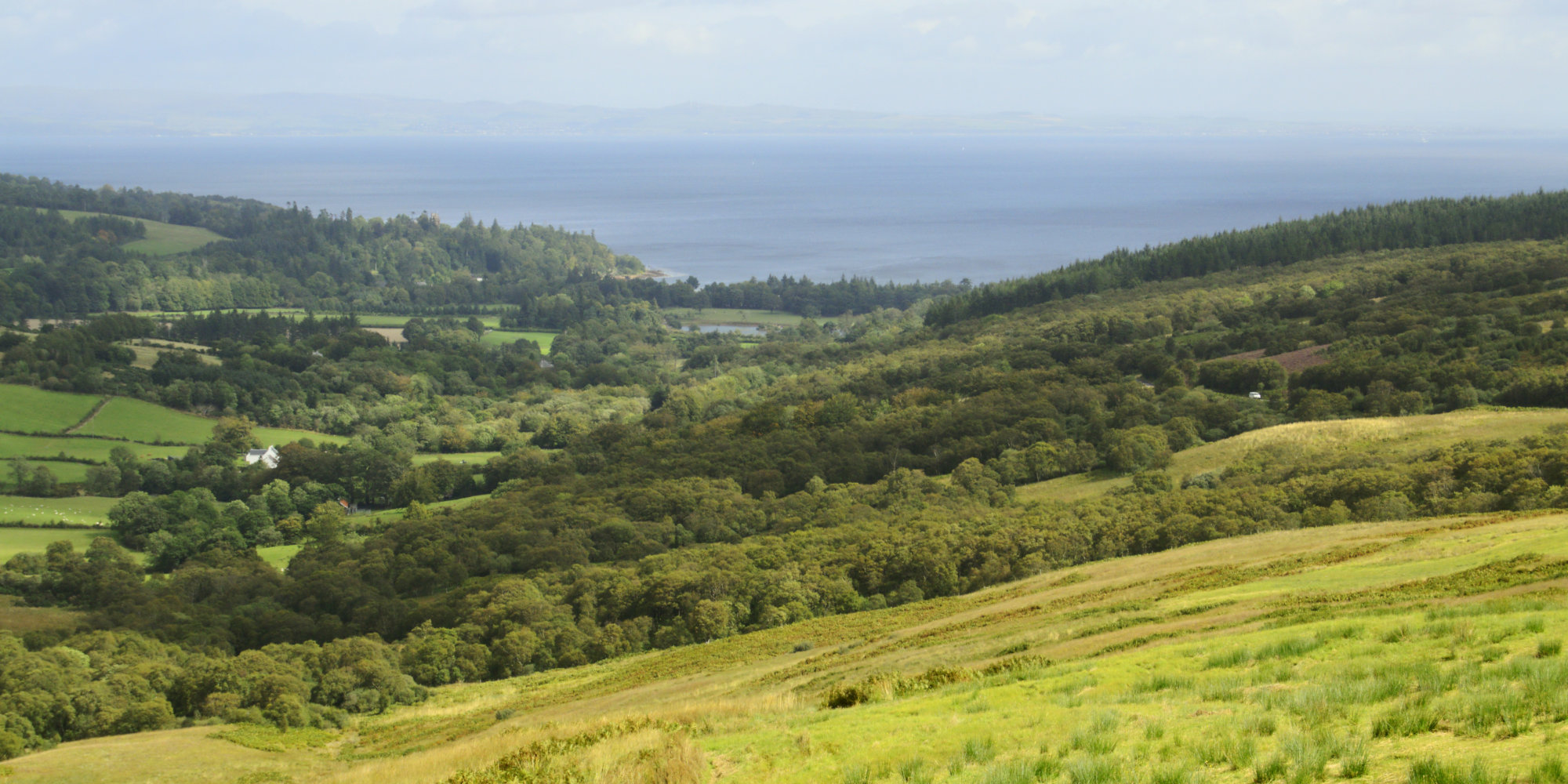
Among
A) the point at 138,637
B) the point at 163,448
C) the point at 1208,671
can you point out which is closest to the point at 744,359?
the point at 163,448

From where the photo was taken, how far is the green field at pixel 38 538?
55.7 metres

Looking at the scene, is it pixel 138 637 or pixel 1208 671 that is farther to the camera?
pixel 138 637

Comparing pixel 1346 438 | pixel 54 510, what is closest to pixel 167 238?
pixel 54 510

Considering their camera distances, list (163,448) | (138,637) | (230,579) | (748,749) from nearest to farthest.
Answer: (748,749) → (138,637) → (230,579) → (163,448)

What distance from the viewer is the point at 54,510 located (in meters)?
62.6

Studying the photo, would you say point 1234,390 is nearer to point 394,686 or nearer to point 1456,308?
point 1456,308

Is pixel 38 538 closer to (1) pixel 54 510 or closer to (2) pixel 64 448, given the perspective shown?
Answer: (1) pixel 54 510

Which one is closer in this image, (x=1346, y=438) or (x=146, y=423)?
(x=1346, y=438)

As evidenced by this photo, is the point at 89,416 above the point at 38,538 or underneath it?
above

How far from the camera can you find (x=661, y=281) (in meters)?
177

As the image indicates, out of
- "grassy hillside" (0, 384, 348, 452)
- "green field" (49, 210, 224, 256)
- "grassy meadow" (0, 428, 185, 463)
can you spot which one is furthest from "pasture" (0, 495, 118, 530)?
"green field" (49, 210, 224, 256)

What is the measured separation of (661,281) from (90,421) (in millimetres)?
104594

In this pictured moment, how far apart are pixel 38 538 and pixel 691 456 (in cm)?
3786

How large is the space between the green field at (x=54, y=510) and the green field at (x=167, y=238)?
122713mm
